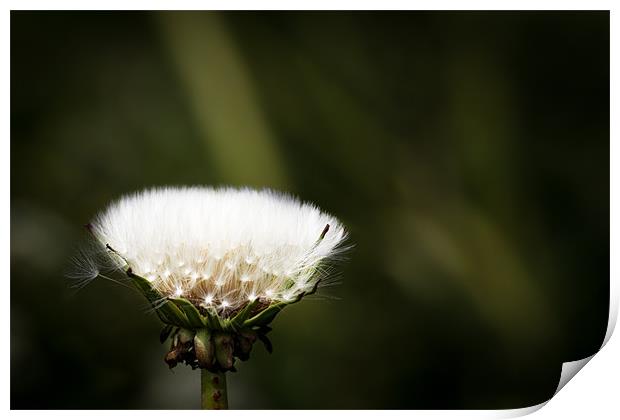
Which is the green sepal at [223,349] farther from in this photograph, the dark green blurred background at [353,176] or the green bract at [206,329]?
the dark green blurred background at [353,176]

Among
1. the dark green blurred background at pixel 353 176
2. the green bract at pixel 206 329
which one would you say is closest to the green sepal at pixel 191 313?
the green bract at pixel 206 329

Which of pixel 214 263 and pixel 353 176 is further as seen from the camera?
pixel 353 176

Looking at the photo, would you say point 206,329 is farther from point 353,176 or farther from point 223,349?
point 353,176

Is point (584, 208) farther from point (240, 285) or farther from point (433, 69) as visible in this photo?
point (240, 285)

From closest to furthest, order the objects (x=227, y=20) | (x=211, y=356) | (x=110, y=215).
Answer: (x=211, y=356), (x=110, y=215), (x=227, y=20)

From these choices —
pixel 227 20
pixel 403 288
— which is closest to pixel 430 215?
pixel 403 288

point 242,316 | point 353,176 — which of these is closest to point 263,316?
point 242,316
